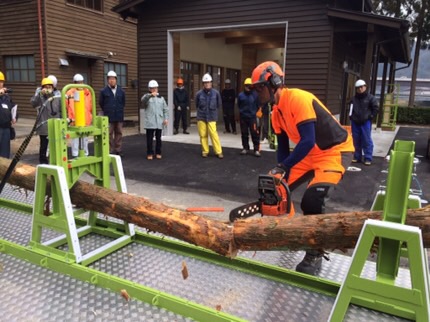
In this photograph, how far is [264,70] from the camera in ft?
9.66

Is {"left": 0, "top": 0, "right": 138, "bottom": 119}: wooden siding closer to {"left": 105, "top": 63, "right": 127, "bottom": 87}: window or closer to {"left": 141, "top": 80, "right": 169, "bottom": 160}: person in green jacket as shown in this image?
{"left": 105, "top": 63, "right": 127, "bottom": 87}: window

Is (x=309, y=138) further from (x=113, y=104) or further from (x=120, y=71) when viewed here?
(x=120, y=71)

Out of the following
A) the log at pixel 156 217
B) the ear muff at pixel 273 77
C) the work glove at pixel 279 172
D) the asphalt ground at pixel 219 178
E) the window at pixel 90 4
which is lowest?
the asphalt ground at pixel 219 178

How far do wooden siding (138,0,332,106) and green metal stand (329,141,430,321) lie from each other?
26.9 ft

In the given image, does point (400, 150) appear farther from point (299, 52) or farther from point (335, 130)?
point (299, 52)

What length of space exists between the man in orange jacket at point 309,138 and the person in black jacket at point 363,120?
17.0ft

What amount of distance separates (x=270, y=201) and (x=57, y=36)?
48.1ft

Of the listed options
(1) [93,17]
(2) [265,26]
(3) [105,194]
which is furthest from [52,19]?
(3) [105,194]

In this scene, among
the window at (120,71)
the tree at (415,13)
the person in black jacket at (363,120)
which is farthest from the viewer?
the tree at (415,13)

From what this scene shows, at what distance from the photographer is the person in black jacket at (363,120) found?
800 cm

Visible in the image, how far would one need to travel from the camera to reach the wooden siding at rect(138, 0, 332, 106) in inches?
377

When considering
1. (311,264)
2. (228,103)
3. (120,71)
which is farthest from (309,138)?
(120,71)

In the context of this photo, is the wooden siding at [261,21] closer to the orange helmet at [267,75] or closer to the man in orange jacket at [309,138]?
the man in orange jacket at [309,138]

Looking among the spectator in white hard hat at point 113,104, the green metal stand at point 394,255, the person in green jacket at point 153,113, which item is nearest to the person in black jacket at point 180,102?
the spectator in white hard hat at point 113,104
